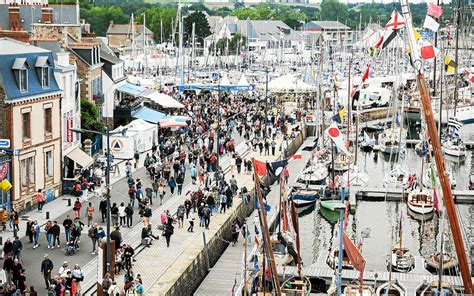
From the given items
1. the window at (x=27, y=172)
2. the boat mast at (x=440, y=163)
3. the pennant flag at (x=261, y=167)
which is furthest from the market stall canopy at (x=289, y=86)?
the boat mast at (x=440, y=163)

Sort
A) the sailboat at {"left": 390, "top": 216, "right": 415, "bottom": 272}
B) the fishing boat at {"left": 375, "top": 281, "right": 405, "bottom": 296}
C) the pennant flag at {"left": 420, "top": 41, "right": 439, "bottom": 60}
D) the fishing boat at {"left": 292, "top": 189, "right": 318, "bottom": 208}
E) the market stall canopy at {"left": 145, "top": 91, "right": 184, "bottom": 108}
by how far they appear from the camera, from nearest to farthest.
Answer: the pennant flag at {"left": 420, "top": 41, "right": 439, "bottom": 60} < the fishing boat at {"left": 375, "top": 281, "right": 405, "bottom": 296} < the sailboat at {"left": 390, "top": 216, "right": 415, "bottom": 272} < the fishing boat at {"left": 292, "top": 189, "right": 318, "bottom": 208} < the market stall canopy at {"left": 145, "top": 91, "right": 184, "bottom": 108}

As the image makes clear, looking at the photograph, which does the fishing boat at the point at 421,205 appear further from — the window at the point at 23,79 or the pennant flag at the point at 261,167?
the window at the point at 23,79

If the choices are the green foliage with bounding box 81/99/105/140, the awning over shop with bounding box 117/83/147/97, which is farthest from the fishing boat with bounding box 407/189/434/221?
the awning over shop with bounding box 117/83/147/97

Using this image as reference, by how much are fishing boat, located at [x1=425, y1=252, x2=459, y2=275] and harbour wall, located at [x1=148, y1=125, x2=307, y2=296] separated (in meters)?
8.99

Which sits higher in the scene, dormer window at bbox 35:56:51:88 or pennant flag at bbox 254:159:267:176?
dormer window at bbox 35:56:51:88

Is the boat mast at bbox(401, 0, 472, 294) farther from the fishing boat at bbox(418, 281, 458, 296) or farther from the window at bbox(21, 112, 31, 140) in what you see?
the window at bbox(21, 112, 31, 140)

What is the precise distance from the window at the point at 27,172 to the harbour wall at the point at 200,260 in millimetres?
8915

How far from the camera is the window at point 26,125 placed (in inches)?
1633

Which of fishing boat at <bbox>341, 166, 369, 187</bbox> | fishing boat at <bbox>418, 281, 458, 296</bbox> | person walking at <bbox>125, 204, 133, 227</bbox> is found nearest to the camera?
fishing boat at <bbox>418, 281, 458, 296</bbox>

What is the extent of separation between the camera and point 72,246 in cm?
3434

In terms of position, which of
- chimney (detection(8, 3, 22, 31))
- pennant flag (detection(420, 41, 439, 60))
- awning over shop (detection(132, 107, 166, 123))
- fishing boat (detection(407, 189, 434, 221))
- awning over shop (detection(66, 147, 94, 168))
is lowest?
fishing boat (detection(407, 189, 434, 221))

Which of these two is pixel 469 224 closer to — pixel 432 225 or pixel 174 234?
pixel 432 225

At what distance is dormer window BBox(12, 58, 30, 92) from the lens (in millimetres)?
40969

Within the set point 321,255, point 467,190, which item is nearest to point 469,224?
point 467,190
